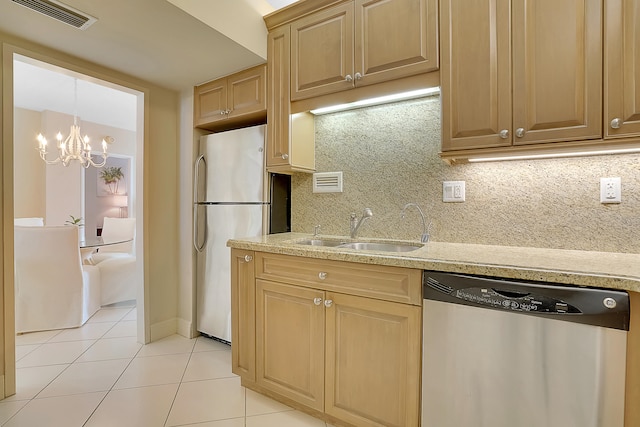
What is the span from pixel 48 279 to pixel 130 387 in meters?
1.66

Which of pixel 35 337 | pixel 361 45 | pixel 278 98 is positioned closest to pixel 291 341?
pixel 278 98

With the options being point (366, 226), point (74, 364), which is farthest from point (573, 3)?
point (74, 364)

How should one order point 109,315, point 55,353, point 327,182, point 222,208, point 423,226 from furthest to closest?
point 109,315 < point 222,208 < point 55,353 < point 327,182 < point 423,226

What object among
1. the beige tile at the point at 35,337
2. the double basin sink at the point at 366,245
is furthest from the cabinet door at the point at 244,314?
the beige tile at the point at 35,337

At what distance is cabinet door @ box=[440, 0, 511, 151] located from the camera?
1.47 m

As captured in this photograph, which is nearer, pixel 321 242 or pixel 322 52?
pixel 322 52

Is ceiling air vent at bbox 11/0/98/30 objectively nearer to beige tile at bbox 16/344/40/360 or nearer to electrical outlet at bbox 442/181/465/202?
electrical outlet at bbox 442/181/465/202

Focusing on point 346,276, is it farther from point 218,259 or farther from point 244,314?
point 218,259

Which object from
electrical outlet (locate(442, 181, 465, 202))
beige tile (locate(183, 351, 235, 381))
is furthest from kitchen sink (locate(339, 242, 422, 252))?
beige tile (locate(183, 351, 235, 381))

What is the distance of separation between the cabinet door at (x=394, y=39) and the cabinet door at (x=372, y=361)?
1.23 metres

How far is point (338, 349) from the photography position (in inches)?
61.6

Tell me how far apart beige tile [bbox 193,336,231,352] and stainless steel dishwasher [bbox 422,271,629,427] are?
1.77 m

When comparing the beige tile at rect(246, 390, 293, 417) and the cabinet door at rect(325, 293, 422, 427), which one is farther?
the beige tile at rect(246, 390, 293, 417)

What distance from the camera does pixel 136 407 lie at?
1800 mm
